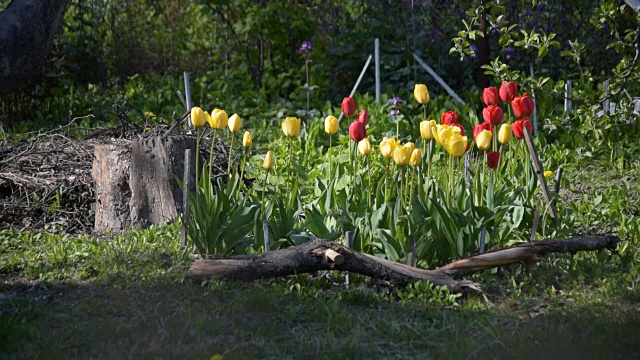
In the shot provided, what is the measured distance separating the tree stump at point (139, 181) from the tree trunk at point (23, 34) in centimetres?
73

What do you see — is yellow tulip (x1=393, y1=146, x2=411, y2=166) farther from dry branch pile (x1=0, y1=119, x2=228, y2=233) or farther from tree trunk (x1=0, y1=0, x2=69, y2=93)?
tree trunk (x1=0, y1=0, x2=69, y2=93)

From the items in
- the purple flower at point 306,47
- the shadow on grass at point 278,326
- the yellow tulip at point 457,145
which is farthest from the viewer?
the purple flower at point 306,47

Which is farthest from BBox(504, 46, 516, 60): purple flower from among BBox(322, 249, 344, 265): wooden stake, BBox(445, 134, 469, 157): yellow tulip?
BBox(322, 249, 344, 265): wooden stake

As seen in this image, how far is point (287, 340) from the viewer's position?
348 cm

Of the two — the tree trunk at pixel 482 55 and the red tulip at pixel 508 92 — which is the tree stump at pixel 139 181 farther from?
the tree trunk at pixel 482 55

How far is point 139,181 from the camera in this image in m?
5.20

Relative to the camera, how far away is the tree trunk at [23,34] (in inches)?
190

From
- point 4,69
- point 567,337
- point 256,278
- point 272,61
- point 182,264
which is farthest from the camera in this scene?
point 272,61

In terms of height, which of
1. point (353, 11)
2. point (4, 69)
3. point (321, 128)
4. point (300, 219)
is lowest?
point (300, 219)

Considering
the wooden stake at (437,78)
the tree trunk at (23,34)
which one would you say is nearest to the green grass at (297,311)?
the tree trunk at (23,34)

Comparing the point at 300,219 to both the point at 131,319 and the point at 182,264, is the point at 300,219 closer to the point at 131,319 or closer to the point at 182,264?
the point at 182,264

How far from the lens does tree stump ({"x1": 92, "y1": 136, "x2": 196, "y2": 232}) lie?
513 cm

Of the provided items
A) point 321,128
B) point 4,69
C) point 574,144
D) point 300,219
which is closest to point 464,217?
point 300,219

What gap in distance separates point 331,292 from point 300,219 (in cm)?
89
